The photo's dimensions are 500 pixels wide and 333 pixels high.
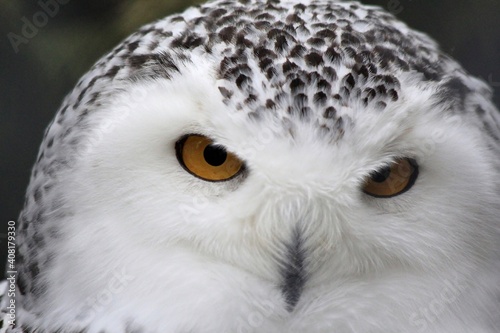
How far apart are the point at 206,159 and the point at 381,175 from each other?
0.85 ft

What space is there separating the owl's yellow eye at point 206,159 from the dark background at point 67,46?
2.72 feet

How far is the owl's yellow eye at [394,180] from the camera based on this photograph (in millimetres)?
1104

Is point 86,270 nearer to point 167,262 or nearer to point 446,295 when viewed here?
point 167,262

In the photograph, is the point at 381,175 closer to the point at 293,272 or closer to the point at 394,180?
the point at 394,180

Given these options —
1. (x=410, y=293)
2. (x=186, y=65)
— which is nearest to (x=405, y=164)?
(x=410, y=293)

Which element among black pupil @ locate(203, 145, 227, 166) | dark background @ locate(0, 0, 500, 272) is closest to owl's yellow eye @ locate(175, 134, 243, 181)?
black pupil @ locate(203, 145, 227, 166)

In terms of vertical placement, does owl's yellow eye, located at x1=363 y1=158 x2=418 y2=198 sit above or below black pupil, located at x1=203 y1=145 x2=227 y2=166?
above

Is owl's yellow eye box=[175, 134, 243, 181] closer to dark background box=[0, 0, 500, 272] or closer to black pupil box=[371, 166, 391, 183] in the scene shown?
black pupil box=[371, 166, 391, 183]

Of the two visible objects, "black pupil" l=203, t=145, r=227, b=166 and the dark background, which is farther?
the dark background

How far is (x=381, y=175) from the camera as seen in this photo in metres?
1.10

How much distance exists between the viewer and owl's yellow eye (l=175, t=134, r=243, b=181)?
1082 millimetres

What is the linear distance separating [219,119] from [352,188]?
0.22 m

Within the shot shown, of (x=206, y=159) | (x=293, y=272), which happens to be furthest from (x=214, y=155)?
(x=293, y=272)

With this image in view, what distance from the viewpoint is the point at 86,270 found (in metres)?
1.19
